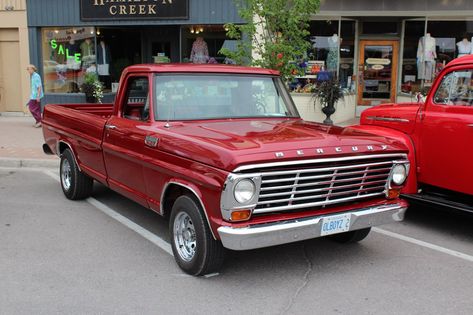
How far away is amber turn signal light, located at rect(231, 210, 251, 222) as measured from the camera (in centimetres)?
401

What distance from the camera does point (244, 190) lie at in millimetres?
3979

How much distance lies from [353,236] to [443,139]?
1540 mm

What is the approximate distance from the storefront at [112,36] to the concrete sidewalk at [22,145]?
188 centimetres

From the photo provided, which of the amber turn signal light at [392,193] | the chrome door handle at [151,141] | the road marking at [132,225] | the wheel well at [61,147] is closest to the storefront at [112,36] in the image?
the wheel well at [61,147]

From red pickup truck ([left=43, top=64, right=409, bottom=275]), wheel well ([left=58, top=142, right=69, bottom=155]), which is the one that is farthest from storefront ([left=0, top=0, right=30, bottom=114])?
red pickup truck ([left=43, top=64, right=409, bottom=275])

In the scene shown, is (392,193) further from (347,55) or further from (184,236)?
(347,55)

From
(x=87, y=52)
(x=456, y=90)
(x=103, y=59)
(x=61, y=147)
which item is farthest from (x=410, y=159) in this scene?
(x=87, y=52)

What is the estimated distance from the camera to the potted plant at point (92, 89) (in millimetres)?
14844

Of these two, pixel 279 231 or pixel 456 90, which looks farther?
pixel 456 90

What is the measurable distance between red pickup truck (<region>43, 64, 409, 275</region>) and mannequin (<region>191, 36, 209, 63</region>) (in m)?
9.43

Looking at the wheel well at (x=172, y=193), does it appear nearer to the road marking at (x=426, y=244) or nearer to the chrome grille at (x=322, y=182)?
the chrome grille at (x=322, y=182)

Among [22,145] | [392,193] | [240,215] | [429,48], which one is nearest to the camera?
[240,215]

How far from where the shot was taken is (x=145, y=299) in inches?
163

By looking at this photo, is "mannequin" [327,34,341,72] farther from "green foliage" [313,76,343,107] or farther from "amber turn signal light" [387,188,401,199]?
"amber turn signal light" [387,188,401,199]
